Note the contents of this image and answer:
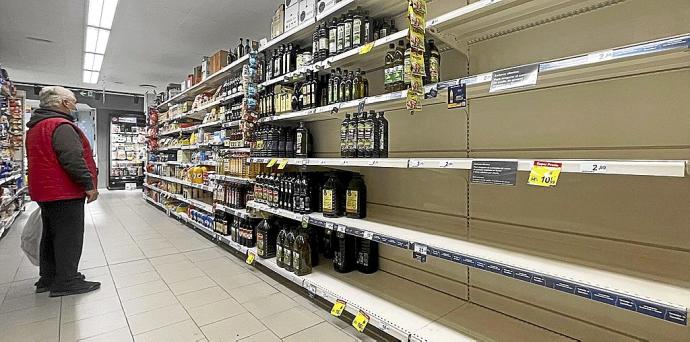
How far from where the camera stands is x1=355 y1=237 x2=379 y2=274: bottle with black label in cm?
280

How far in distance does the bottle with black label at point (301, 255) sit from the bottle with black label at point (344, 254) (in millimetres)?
226

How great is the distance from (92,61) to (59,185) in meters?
6.91

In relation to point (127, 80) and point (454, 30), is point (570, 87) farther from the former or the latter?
point (127, 80)

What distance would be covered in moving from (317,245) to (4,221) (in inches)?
204

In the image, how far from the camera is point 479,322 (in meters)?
1.99

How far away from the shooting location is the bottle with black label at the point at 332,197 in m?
2.61

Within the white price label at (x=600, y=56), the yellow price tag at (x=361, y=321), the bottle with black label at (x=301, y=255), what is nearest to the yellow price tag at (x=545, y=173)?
the white price label at (x=600, y=56)

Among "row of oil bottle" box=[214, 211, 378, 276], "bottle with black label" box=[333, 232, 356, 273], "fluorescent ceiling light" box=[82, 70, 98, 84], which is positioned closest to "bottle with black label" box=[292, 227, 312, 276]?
"row of oil bottle" box=[214, 211, 378, 276]

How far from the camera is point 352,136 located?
2.40 meters

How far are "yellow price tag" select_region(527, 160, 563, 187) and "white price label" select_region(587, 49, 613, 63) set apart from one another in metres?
0.41

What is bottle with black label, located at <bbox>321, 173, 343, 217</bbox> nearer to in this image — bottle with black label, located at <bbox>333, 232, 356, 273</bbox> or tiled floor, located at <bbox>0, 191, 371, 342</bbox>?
bottle with black label, located at <bbox>333, 232, 356, 273</bbox>

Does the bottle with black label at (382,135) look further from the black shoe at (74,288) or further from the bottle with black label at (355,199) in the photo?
the black shoe at (74,288)

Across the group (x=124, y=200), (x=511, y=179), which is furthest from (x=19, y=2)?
(x=511, y=179)

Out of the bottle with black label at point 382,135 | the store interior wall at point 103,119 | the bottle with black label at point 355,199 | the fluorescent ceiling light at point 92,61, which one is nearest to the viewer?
the bottle with black label at point 382,135
